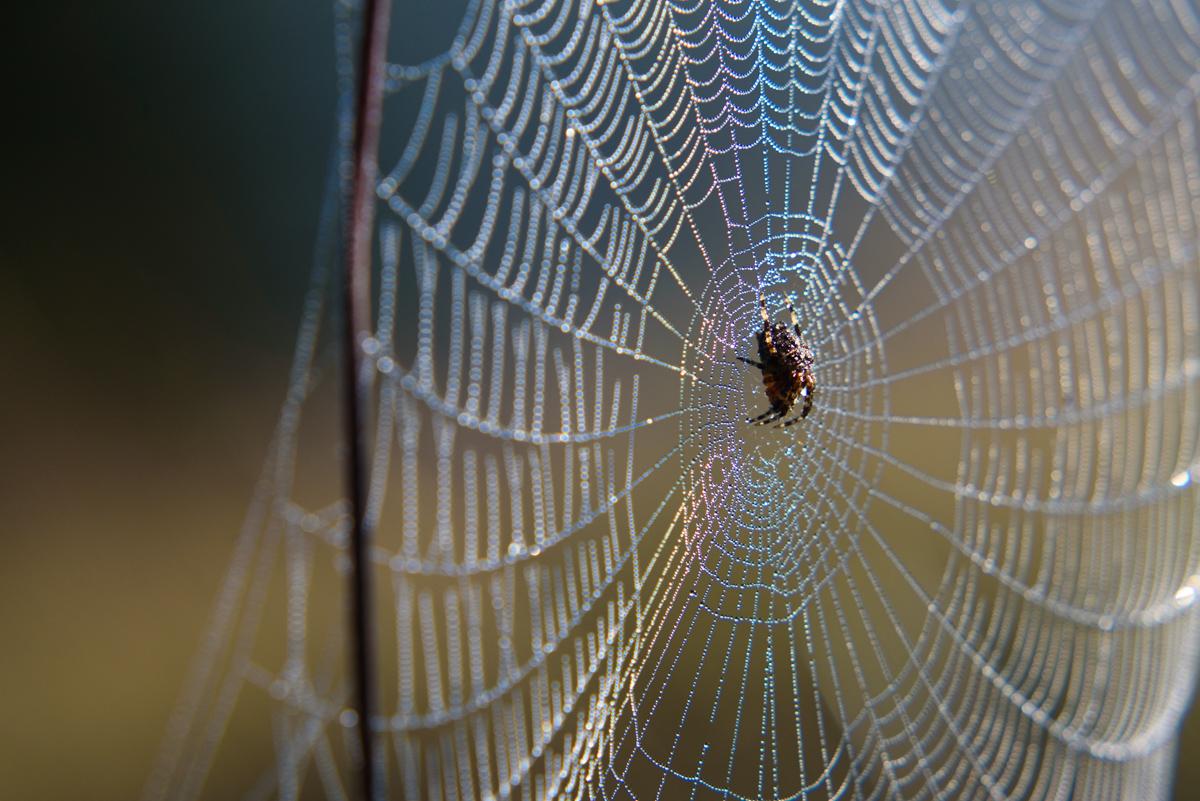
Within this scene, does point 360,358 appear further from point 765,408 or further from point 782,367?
point 765,408

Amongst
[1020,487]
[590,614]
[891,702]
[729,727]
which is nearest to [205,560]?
[590,614]

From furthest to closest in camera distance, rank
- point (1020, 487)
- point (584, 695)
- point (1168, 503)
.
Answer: point (1020, 487) → point (584, 695) → point (1168, 503)

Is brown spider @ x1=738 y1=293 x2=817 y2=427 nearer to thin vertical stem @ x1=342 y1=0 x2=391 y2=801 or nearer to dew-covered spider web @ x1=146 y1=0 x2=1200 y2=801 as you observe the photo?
dew-covered spider web @ x1=146 y1=0 x2=1200 y2=801

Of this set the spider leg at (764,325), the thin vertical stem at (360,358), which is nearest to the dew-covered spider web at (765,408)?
the spider leg at (764,325)

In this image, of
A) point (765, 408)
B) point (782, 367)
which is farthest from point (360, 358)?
point (765, 408)

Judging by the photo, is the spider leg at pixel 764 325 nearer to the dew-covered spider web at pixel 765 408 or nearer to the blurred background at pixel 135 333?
the dew-covered spider web at pixel 765 408

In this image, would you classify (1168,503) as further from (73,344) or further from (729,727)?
(73,344)
